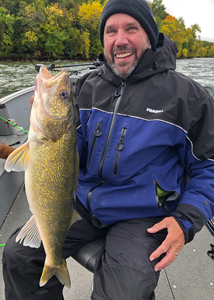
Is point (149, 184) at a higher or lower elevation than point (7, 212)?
higher

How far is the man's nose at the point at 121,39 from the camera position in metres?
1.72

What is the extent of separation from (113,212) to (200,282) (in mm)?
1196

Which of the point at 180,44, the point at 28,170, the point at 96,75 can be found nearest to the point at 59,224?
the point at 28,170

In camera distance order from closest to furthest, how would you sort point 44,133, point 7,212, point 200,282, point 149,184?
point 44,133
point 149,184
point 200,282
point 7,212

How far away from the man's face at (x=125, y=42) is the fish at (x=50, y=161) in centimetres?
62

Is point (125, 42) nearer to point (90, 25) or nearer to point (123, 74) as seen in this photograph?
point (123, 74)

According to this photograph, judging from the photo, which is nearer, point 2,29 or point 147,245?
point 147,245

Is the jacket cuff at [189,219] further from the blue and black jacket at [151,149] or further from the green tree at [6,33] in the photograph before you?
the green tree at [6,33]

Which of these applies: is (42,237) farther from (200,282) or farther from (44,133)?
(200,282)

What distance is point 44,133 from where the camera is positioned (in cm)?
131

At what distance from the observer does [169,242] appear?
1.33 meters

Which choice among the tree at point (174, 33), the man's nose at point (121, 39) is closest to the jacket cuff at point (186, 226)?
Answer: the man's nose at point (121, 39)

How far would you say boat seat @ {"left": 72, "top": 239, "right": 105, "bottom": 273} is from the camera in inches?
55.9

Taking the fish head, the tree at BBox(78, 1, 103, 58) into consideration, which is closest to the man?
the fish head
